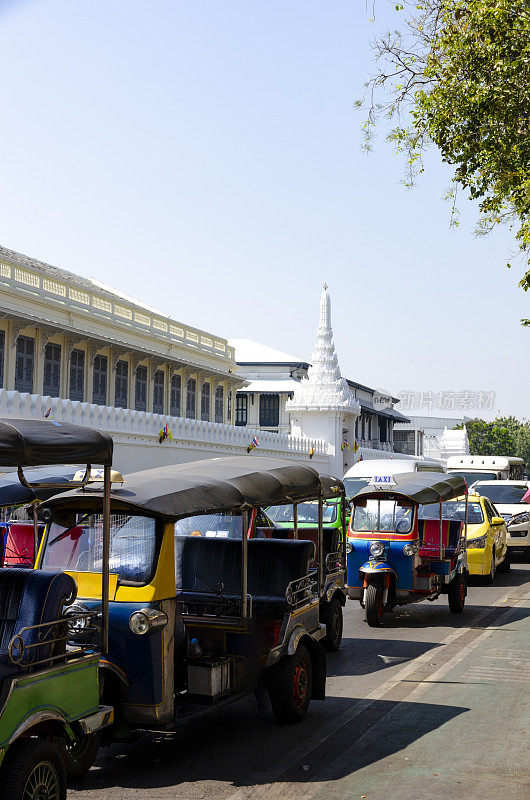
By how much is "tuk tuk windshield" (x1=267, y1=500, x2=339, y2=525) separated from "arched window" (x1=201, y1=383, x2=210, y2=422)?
3792 cm

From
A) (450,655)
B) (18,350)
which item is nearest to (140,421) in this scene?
(18,350)

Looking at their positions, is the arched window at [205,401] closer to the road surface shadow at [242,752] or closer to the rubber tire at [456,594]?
the rubber tire at [456,594]

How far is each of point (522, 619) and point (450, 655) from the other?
3418mm

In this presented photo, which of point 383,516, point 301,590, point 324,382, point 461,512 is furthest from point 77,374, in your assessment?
point 301,590

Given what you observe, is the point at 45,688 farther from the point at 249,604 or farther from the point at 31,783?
the point at 249,604

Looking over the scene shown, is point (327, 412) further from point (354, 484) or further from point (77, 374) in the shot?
point (354, 484)

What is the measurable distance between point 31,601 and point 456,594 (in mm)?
10439

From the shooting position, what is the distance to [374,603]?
44.2 feet

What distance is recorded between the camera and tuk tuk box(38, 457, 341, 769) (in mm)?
6465

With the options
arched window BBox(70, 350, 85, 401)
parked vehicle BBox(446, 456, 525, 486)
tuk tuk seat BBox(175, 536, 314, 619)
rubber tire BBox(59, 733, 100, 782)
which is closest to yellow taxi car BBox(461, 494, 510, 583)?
tuk tuk seat BBox(175, 536, 314, 619)

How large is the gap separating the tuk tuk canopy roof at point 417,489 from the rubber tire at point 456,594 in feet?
4.23

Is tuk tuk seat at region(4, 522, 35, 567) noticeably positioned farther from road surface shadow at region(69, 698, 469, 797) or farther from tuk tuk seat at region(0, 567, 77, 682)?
tuk tuk seat at region(0, 567, 77, 682)

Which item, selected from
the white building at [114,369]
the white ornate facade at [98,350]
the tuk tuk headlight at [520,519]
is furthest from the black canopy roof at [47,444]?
the white ornate facade at [98,350]

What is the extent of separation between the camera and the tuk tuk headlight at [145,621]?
6398 millimetres
